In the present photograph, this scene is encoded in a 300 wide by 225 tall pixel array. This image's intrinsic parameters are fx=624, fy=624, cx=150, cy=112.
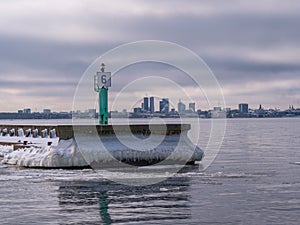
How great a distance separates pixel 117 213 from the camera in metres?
17.2

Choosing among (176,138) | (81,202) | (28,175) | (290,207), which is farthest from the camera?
(176,138)

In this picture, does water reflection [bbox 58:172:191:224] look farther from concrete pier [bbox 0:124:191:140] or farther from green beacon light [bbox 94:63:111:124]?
green beacon light [bbox 94:63:111:124]

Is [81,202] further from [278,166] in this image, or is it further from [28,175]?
[278,166]

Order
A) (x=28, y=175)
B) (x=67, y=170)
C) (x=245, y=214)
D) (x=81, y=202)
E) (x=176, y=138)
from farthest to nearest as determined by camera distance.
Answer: (x=176, y=138) < (x=67, y=170) < (x=28, y=175) < (x=81, y=202) < (x=245, y=214)

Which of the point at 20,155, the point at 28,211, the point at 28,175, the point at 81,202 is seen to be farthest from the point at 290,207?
the point at 20,155

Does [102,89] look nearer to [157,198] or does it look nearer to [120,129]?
[120,129]

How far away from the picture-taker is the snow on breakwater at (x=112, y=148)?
3069 cm

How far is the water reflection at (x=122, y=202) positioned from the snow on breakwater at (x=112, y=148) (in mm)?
6173

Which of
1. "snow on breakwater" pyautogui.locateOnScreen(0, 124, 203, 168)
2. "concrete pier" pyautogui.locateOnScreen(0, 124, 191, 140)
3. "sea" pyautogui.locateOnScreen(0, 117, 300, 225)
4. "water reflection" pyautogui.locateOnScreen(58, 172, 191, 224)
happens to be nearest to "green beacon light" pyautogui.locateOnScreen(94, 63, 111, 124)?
"concrete pier" pyautogui.locateOnScreen(0, 124, 191, 140)

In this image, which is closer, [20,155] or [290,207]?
[290,207]

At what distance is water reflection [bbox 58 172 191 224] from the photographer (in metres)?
16.5

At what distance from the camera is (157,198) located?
20.2 meters

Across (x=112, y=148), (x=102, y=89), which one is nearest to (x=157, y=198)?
(x=112, y=148)

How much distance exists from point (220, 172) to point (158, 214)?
38.8 ft
